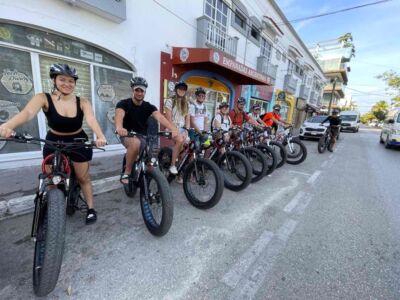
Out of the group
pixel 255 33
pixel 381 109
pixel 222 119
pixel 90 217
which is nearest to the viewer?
pixel 90 217

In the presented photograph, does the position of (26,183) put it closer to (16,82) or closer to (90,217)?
(90,217)

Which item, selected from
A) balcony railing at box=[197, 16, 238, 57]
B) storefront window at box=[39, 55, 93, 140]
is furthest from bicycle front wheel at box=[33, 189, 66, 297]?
balcony railing at box=[197, 16, 238, 57]

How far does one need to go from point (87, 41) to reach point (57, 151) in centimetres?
384

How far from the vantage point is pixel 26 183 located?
320cm

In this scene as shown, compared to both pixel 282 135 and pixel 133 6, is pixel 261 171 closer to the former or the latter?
pixel 282 135

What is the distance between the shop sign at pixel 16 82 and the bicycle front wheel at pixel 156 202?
3.58 metres

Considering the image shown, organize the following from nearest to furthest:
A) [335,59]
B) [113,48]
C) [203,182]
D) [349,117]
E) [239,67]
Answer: [203,182] → [113,48] → [239,67] → [349,117] → [335,59]

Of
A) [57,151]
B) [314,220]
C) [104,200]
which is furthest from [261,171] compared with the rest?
[57,151]

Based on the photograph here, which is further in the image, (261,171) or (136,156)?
(261,171)

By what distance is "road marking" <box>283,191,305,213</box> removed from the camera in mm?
3205

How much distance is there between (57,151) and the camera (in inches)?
71.7

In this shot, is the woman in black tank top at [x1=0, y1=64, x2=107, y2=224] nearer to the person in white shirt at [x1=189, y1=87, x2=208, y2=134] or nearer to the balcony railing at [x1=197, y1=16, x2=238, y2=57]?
the person in white shirt at [x1=189, y1=87, x2=208, y2=134]

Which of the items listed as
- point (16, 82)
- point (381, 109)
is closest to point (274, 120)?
point (16, 82)

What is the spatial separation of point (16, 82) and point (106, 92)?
Answer: 1.77 metres
